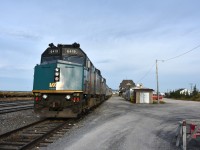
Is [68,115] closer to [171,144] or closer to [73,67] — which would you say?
[73,67]

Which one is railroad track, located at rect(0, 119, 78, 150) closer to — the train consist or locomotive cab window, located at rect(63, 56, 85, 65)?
the train consist

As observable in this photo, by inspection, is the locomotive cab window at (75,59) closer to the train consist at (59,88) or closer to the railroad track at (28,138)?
the train consist at (59,88)

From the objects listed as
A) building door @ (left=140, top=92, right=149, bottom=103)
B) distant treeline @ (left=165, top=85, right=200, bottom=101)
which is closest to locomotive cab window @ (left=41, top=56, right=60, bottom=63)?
building door @ (left=140, top=92, right=149, bottom=103)

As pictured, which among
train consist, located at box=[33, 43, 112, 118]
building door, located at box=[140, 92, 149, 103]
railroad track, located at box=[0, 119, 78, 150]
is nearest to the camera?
railroad track, located at box=[0, 119, 78, 150]

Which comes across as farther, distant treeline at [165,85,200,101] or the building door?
distant treeline at [165,85,200,101]

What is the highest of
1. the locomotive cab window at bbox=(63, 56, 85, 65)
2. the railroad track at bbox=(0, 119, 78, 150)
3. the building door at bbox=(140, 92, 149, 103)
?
the locomotive cab window at bbox=(63, 56, 85, 65)

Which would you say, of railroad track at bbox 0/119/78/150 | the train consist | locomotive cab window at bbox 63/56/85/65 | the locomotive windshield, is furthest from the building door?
railroad track at bbox 0/119/78/150

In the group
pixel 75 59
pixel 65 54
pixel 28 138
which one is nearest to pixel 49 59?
pixel 65 54

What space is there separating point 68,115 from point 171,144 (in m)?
6.35

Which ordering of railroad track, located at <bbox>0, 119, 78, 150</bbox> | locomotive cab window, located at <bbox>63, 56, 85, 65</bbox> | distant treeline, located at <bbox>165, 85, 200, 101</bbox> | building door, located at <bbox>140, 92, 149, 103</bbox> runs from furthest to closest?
1. distant treeline, located at <bbox>165, 85, 200, 101</bbox>
2. building door, located at <bbox>140, 92, 149, 103</bbox>
3. locomotive cab window, located at <bbox>63, 56, 85, 65</bbox>
4. railroad track, located at <bbox>0, 119, 78, 150</bbox>

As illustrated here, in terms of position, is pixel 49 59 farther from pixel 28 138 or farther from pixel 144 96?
pixel 144 96

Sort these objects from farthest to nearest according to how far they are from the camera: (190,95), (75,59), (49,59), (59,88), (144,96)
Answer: (190,95) < (144,96) < (49,59) < (75,59) < (59,88)

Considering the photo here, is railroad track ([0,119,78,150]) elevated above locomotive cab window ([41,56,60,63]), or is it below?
below

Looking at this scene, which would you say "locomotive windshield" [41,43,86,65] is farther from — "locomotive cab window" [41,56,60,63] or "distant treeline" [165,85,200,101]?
"distant treeline" [165,85,200,101]
